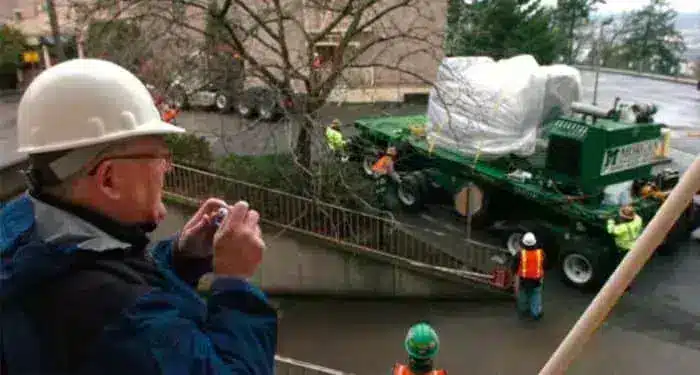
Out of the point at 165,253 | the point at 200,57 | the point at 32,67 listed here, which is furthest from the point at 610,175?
the point at 32,67

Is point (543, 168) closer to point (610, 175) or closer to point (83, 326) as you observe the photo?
point (610, 175)

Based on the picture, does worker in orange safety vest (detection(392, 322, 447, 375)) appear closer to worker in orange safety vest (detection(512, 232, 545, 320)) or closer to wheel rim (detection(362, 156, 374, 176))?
worker in orange safety vest (detection(512, 232, 545, 320))

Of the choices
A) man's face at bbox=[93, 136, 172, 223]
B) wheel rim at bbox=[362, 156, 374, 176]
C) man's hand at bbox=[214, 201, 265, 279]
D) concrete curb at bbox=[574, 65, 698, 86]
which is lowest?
wheel rim at bbox=[362, 156, 374, 176]

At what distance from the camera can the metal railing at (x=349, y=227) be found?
9.06 metres

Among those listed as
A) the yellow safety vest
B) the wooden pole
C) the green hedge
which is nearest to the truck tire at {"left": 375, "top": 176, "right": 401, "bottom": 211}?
the green hedge

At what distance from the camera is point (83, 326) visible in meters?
1.18

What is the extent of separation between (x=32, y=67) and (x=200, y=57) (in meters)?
18.6

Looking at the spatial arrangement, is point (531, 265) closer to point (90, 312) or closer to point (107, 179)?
point (107, 179)

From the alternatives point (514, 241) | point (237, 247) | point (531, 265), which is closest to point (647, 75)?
point (514, 241)

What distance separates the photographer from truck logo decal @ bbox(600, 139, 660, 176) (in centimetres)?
948

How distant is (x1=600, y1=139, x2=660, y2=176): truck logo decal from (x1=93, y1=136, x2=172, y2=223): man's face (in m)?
9.06

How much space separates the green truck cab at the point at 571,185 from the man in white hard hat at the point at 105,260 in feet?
26.6

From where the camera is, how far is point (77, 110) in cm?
138

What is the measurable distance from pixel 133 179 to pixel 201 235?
382mm
